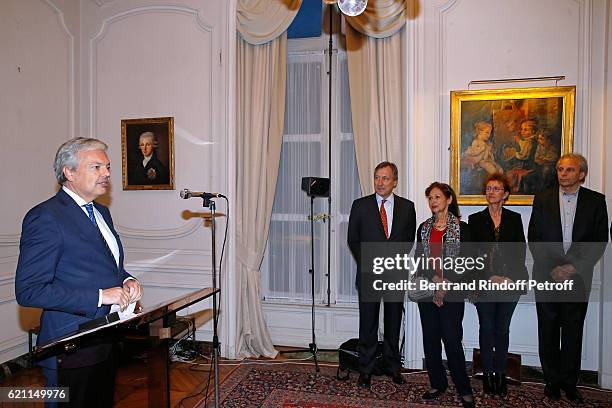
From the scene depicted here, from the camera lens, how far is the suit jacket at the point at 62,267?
5.56 feet

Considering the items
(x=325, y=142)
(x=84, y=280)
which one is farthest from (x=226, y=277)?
(x=84, y=280)

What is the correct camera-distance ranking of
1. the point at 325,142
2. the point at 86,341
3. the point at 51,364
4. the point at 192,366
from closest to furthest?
the point at 86,341
the point at 51,364
the point at 192,366
the point at 325,142

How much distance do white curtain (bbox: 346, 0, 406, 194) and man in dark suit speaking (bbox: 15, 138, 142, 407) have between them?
9.29 feet

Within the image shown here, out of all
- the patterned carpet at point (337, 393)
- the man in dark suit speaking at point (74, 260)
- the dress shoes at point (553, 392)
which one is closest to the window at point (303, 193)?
the patterned carpet at point (337, 393)

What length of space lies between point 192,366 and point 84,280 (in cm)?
254

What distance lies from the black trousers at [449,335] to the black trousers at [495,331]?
0.31 m

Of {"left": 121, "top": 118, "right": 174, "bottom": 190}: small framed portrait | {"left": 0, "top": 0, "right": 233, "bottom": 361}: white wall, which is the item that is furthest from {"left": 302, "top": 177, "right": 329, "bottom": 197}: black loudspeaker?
{"left": 121, "top": 118, "right": 174, "bottom": 190}: small framed portrait

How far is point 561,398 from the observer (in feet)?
11.1

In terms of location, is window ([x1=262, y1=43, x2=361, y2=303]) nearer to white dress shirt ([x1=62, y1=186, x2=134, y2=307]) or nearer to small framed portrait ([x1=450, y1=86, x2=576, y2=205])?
small framed portrait ([x1=450, y1=86, x2=576, y2=205])

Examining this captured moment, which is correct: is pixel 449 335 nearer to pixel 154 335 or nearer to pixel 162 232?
pixel 154 335

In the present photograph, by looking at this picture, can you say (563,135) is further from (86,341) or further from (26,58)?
(26,58)

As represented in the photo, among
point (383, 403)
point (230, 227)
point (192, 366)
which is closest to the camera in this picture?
point (383, 403)

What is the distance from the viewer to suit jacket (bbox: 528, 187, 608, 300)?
3.32 m

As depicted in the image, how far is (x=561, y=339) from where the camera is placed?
3.38 meters
